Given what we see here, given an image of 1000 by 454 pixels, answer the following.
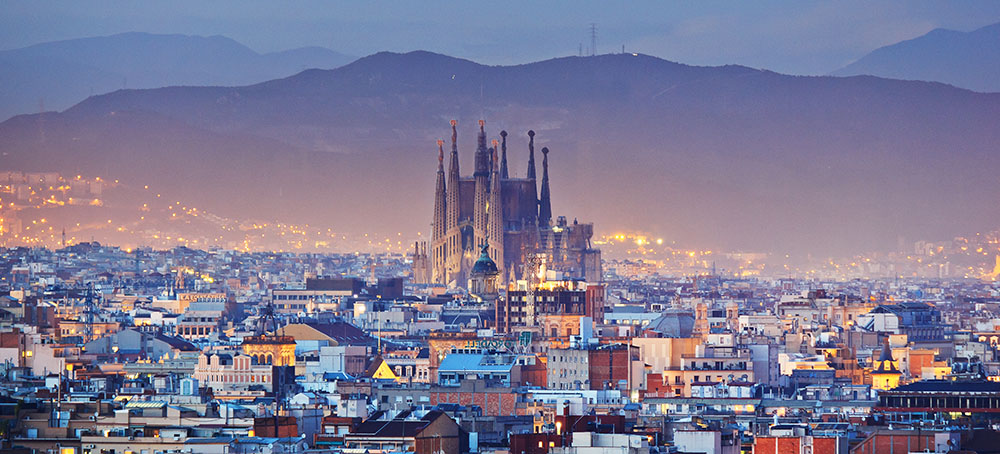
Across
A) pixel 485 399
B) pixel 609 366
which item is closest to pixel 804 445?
pixel 485 399

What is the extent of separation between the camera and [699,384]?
87625mm

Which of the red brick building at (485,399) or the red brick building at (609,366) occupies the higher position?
the red brick building at (609,366)

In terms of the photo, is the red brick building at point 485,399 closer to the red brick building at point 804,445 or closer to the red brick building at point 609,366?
the red brick building at point 609,366

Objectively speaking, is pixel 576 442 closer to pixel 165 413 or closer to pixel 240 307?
pixel 165 413

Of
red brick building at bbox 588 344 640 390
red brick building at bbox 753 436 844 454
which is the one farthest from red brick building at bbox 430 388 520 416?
red brick building at bbox 753 436 844 454

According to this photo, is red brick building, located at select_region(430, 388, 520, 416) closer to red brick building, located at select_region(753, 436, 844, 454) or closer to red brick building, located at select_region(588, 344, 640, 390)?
red brick building, located at select_region(588, 344, 640, 390)

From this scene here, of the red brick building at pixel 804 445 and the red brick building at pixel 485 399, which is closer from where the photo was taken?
the red brick building at pixel 804 445

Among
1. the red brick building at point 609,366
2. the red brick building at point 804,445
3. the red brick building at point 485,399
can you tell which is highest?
the red brick building at point 609,366

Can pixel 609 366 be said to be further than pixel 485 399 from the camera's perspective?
Yes

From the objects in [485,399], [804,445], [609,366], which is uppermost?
[609,366]

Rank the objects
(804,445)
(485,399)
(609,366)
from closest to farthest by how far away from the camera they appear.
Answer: (804,445) → (485,399) → (609,366)

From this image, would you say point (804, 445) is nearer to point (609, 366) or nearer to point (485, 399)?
point (485, 399)

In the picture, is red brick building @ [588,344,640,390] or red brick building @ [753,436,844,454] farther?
red brick building @ [588,344,640,390]

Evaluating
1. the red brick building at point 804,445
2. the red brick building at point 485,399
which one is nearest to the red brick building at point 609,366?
the red brick building at point 485,399
